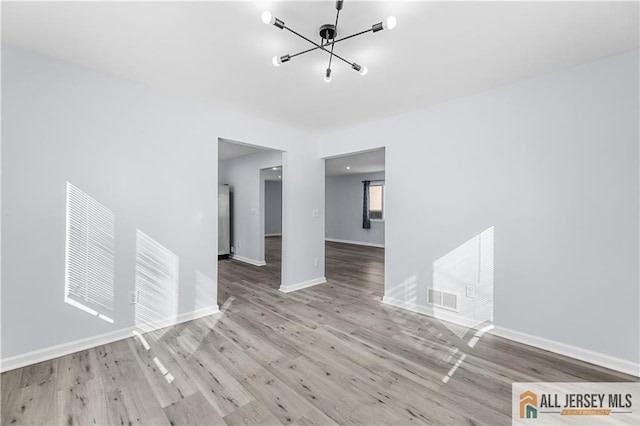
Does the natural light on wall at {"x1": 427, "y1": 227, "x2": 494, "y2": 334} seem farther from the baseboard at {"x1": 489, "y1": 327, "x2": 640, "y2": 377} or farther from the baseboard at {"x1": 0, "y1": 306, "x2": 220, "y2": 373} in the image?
the baseboard at {"x1": 0, "y1": 306, "x2": 220, "y2": 373}

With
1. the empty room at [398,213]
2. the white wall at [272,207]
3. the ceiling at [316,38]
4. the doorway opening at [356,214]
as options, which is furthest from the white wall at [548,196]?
the white wall at [272,207]

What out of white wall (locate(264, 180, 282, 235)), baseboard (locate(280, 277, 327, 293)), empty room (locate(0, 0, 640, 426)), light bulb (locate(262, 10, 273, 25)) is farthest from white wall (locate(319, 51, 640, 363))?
white wall (locate(264, 180, 282, 235))

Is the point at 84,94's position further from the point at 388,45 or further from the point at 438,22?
the point at 438,22

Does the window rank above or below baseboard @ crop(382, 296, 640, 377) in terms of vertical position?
above

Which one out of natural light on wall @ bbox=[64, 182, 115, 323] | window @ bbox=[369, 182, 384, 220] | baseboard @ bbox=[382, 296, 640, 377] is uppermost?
window @ bbox=[369, 182, 384, 220]

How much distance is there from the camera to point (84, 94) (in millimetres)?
2496

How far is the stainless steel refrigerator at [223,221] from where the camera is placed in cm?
651

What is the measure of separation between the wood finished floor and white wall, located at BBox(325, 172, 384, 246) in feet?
20.6

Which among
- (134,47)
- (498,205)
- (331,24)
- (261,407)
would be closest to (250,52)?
(331,24)

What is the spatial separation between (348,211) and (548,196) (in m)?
7.63

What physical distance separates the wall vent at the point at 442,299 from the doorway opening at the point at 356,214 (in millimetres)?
2496

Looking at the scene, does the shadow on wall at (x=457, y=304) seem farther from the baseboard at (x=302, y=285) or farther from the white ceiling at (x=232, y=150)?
the white ceiling at (x=232, y=150)

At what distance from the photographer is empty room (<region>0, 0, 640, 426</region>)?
1.81m

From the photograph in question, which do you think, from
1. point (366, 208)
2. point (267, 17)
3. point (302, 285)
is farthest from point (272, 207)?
point (267, 17)
